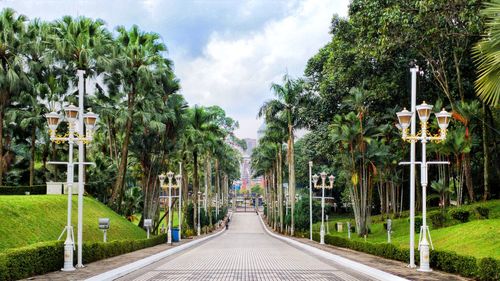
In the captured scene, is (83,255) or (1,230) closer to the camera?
(83,255)

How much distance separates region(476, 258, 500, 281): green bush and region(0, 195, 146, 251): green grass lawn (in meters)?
16.2

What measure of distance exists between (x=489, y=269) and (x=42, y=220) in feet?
66.9

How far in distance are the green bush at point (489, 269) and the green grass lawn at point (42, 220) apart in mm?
16159

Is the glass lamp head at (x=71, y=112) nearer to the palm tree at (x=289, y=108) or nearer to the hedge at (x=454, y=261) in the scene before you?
the hedge at (x=454, y=261)

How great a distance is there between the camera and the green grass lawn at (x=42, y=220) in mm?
21247

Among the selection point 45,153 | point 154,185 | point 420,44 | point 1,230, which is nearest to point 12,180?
point 45,153

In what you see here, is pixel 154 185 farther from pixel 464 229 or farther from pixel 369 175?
pixel 464 229

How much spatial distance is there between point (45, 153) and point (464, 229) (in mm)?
36005

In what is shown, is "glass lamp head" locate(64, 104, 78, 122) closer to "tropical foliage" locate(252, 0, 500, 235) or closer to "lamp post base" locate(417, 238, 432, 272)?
"lamp post base" locate(417, 238, 432, 272)

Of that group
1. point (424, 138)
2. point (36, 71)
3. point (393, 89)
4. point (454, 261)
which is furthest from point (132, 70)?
point (454, 261)

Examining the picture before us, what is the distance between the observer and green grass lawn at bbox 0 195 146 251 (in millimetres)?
21247

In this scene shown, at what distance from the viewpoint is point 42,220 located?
25094 millimetres

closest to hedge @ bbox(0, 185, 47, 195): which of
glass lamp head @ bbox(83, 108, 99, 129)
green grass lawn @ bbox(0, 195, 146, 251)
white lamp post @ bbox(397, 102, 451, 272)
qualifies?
green grass lawn @ bbox(0, 195, 146, 251)

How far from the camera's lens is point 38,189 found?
115 feet
